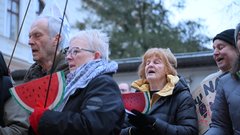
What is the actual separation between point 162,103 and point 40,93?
1.07 metres

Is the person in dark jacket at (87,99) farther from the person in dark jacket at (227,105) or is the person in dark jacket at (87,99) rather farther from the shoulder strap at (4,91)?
the person in dark jacket at (227,105)

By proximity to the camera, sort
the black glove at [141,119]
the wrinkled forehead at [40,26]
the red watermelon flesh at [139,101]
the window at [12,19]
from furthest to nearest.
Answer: the window at [12,19] < the red watermelon flesh at [139,101] < the wrinkled forehead at [40,26] < the black glove at [141,119]

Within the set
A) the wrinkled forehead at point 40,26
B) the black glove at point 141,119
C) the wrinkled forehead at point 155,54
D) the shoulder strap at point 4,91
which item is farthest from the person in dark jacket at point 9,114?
the wrinkled forehead at point 155,54

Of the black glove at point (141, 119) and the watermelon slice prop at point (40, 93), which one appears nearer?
the watermelon slice prop at point (40, 93)

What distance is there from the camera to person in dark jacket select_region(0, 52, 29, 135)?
8.38ft

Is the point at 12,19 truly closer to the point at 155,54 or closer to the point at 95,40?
the point at 155,54

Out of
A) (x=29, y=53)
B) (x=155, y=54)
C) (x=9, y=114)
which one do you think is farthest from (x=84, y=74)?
(x=29, y=53)

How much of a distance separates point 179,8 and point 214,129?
1848 centimetres

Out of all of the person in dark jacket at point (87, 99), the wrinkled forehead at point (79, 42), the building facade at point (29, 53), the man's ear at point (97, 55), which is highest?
the wrinkled forehead at point (79, 42)

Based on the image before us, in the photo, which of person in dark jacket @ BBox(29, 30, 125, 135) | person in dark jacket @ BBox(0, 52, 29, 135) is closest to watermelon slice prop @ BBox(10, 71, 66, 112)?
person in dark jacket @ BBox(29, 30, 125, 135)

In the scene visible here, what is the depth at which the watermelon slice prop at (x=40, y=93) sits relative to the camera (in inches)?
95.2

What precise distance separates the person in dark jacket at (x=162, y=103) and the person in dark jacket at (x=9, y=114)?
0.74m

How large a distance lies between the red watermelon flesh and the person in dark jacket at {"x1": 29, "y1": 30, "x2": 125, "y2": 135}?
2.17ft

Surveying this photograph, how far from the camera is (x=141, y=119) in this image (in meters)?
2.92
